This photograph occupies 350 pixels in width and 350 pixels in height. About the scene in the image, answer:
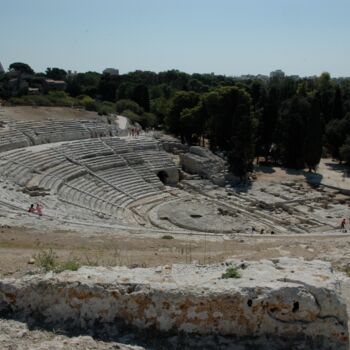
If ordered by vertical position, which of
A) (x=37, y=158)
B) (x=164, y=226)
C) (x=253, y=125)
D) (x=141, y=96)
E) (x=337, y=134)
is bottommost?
(x=164, y=226)

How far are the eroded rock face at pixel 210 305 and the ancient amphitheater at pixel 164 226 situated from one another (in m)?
0.01

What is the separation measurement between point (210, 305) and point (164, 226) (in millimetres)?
18320

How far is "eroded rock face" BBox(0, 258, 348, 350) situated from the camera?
609 centimetres

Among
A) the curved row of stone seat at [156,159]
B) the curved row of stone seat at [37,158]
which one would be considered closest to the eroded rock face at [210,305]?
the curved row of stone seat at [37,158]

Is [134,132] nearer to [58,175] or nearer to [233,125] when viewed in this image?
[233,125]

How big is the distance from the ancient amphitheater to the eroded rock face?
1 centimetres

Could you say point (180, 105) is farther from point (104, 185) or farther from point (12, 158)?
point (12, 158)

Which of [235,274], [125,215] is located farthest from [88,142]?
[235,274]

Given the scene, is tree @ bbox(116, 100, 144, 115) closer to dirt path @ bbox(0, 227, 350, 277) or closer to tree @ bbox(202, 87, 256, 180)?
tree @ bbox(202, 87, 256, 180)

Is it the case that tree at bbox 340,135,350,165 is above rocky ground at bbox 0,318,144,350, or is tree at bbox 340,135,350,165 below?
below

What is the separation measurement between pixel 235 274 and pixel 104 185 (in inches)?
913

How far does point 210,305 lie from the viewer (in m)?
6.15

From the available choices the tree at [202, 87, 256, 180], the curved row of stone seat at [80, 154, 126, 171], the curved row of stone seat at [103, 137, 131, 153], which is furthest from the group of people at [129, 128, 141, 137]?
the curved row of stone seat at [80, 154, 126, 171]

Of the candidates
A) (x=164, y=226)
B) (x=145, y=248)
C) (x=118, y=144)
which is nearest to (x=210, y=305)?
(x=145, y=248)
